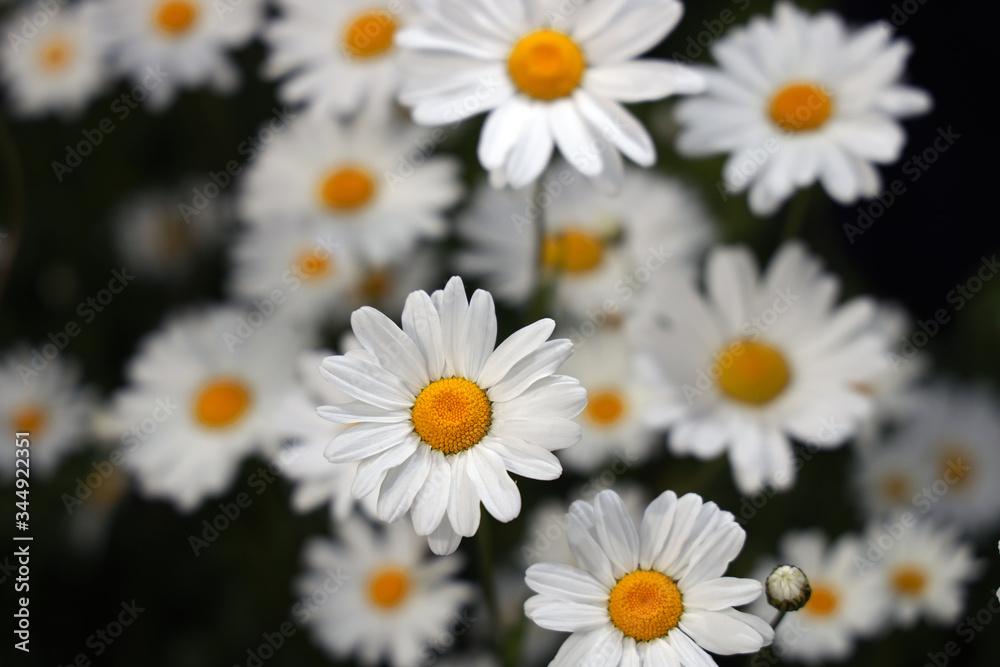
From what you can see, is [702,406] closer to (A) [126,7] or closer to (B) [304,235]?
(B) [304,235]

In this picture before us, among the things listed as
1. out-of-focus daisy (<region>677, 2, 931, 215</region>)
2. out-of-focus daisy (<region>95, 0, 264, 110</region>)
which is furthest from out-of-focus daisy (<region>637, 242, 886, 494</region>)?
out-of-focus daisy (<region>95, 0, 264, 110</region>)

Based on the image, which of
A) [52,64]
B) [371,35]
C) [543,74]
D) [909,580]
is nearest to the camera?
[543,74]

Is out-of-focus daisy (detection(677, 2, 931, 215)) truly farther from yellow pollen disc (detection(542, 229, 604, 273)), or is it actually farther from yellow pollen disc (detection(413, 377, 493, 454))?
yellow pollen disc (detection(413, 377, 493, 454))

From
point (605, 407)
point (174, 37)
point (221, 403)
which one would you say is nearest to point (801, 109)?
point (605, 407)

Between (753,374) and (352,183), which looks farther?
(352,183)

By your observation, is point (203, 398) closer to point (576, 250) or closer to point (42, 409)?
point (42, 409)

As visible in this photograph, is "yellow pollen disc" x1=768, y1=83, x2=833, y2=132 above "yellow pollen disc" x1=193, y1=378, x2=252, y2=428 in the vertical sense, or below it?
above

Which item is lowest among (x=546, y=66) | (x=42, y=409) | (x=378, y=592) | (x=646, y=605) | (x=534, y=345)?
(x=42, y=409)

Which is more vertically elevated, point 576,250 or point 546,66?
point 546,66

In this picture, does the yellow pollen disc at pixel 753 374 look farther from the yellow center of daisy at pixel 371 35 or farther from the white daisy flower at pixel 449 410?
the yellow center of daisy at pixel 371 35
